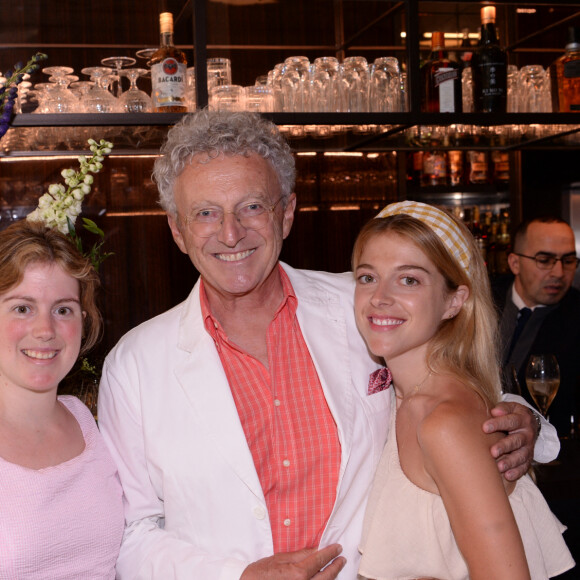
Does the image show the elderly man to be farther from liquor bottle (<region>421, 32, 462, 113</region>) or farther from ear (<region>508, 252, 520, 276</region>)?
ear (<region>508, 252, 520, 276</region>)

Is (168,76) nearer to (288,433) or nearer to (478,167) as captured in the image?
(288,433)

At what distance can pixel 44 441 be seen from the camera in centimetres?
168

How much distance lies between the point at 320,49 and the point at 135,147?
97 cm

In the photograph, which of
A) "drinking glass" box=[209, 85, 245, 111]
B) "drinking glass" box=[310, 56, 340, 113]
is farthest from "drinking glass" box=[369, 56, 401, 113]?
"drinking glass" box=[209, 85, 245, 111]

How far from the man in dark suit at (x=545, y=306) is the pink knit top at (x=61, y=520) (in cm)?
219

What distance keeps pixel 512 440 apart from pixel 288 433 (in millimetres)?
497

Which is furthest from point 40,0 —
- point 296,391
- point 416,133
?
point 296,391

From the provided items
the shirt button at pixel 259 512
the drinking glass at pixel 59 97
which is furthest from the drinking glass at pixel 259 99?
the shirt button at pixel 259 512

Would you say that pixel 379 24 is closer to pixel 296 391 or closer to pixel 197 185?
pixel 197 185

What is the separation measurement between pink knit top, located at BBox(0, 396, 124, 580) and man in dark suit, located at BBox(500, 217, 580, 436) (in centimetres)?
219

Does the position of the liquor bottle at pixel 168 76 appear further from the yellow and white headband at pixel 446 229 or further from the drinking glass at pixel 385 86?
the yellow and white headband at pixel 446 229

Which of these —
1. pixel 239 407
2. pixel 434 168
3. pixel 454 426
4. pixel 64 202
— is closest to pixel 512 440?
pixel 454 426

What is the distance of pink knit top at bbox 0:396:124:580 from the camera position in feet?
5.07

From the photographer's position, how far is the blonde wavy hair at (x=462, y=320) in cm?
177
